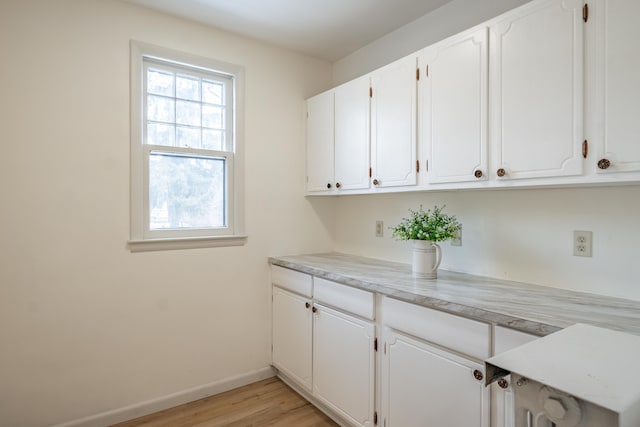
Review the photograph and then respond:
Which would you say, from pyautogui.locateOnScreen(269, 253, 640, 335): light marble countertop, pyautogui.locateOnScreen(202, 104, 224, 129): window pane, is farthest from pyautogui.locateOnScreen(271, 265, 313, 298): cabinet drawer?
pyautogui.locateOnScreen(202, 104, 224, 129): window pane

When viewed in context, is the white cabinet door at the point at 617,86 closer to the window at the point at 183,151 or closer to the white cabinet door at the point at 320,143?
the white cabinet door at the point at 320,143

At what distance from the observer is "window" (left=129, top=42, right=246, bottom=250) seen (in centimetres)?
226

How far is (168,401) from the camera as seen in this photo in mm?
2367

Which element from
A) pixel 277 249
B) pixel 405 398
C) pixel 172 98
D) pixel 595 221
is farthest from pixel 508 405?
pixel 172 98

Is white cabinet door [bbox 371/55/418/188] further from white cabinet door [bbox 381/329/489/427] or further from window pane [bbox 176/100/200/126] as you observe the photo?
window pane [bbox 176/100/200/126]

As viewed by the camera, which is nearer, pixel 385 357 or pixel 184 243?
pixel 385 357

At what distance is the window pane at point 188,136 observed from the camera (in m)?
2.44

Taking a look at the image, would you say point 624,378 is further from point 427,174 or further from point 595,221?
point 427,174

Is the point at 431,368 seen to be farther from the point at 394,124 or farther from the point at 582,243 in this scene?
the point at 394,124

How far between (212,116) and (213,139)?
6.6 inches

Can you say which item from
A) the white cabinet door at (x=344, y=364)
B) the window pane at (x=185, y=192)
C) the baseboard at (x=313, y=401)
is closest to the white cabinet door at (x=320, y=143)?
the window pane at (x=185, y=192)

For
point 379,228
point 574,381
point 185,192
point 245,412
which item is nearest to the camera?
point 574,381

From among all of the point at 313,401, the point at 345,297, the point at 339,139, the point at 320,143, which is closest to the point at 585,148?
the point at 345,297

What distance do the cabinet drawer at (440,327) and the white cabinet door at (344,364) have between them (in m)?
0.19
